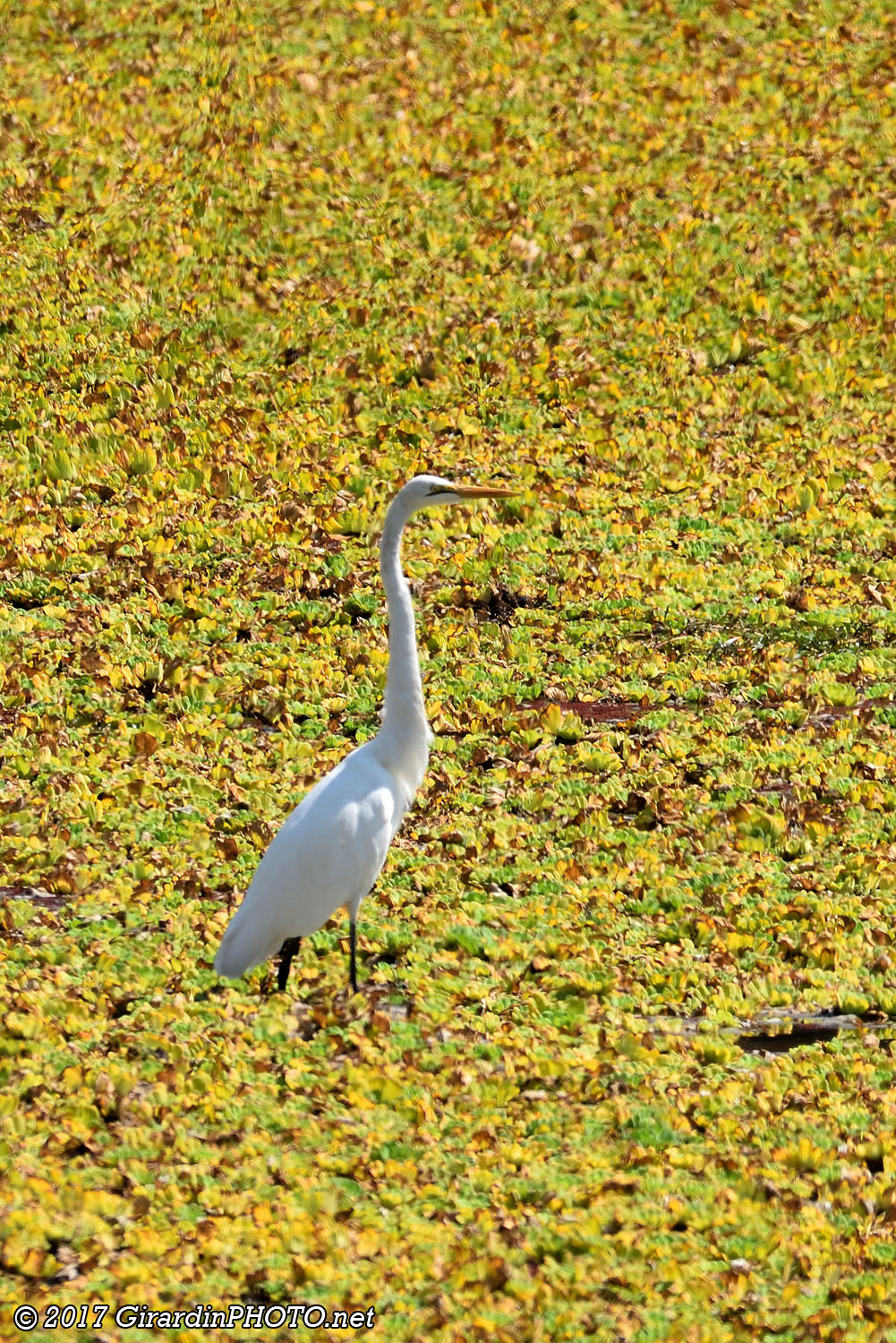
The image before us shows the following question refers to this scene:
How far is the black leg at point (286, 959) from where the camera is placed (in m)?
6.37

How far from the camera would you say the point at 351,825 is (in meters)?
6.40

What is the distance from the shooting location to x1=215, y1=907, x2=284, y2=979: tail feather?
6145 millimetres

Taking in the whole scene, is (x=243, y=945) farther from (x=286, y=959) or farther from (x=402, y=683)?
(x=402, y=683)

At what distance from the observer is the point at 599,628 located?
9.88 m

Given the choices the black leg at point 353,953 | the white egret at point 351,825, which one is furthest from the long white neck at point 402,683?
the black leg at point 353,953

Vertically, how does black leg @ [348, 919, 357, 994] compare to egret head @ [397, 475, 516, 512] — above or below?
below

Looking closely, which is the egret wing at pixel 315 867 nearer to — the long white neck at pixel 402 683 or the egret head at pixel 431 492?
the long white neck at pixel 402 683

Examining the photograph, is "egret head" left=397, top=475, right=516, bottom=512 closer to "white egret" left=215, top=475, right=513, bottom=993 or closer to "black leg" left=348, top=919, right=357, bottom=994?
"white egret" left=215, top=475, right=513, bottom=993

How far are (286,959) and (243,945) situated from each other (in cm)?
27

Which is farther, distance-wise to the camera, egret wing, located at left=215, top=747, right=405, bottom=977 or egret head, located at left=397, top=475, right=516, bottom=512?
egret head, located at left=397, top=475, right=516, bottom=512

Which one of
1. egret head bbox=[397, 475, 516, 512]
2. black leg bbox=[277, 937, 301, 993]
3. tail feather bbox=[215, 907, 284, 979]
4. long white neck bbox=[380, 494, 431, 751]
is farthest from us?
egret head bbox=[397, 475, 516, 512]

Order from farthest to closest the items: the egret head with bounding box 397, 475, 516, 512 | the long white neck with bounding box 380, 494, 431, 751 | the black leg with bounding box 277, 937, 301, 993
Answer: the egret head with bounding box 397, 475, 516, 512 < the long white neck with bounding box 380, 494, 431, 751 < the black leg with bounding box 277, 937, 301, 993

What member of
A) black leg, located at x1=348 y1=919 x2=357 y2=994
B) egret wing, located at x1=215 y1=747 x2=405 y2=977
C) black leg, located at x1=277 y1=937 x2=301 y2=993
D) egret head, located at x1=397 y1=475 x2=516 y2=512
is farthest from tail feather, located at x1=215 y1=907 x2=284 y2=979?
egret head, located at x1=397 y1=475 x2=516 y2=512

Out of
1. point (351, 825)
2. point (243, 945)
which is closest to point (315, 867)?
point (351, 825)
